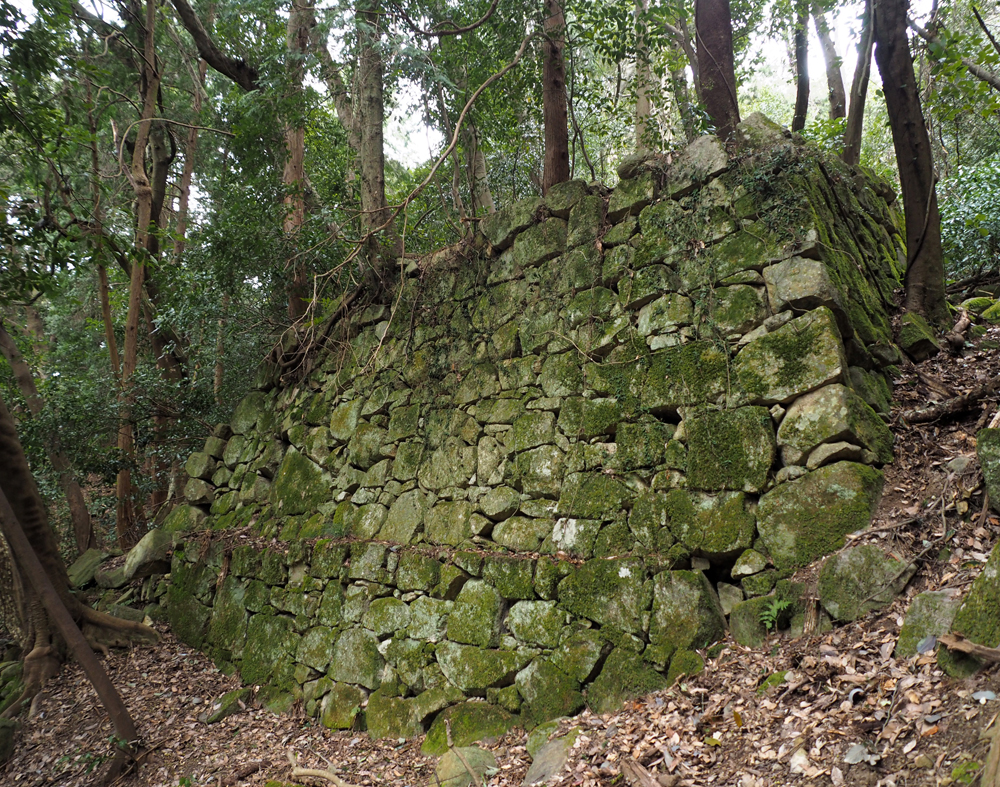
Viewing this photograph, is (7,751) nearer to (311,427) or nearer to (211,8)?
(311,427)

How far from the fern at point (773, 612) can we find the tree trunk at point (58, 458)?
8.04 m

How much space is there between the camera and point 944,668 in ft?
6.88

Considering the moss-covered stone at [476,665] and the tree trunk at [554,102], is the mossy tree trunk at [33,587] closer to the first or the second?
the moss-covered stone at [476,665]

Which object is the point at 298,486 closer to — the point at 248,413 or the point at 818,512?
the point at 248,413

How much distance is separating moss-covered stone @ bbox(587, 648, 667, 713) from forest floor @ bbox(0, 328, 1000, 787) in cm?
8

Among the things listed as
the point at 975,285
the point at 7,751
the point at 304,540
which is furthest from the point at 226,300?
the point at 975,285

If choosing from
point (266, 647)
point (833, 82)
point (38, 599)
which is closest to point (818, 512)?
point (266, 647)

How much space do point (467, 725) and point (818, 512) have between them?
248 centimetres

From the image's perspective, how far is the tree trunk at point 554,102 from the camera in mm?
5398

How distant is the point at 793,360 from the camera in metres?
3.28

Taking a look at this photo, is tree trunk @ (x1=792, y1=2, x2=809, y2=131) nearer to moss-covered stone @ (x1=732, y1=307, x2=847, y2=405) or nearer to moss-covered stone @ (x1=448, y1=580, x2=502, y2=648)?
moss-covered stone @ (x1=732, y1=307, x2=847, y2=405)

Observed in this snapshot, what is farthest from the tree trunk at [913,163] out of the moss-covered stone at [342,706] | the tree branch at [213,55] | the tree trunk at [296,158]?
the tree branch at [213,55]

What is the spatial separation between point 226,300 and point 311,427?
7.63 feet

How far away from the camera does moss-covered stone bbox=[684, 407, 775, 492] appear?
3232mm
